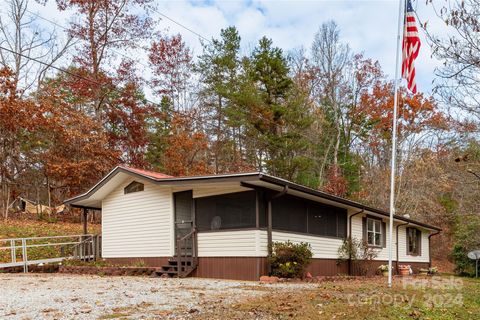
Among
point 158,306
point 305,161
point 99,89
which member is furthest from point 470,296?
point 99,89

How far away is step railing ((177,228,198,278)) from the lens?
12945 millimetres

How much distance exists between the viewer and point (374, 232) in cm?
1875

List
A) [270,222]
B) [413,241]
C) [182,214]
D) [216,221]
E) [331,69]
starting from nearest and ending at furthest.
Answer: [270,222] → [216,221] → [182,214] → [413,241] → [331,69]

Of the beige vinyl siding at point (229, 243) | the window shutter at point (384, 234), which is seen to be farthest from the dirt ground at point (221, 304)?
the window shutter at point (384, 234)

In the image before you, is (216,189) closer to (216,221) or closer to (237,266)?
(216,221)

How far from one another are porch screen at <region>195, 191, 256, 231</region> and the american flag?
482cm

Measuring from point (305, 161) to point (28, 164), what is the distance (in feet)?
49.6

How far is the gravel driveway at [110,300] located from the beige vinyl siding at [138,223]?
3927mm

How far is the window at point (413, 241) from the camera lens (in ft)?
71.7

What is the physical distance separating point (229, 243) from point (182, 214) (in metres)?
2.38

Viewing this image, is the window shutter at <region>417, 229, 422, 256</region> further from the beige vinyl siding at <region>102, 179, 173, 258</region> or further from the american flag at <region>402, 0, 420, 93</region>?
the american flag at <region>402, 0, 420, 93</region>

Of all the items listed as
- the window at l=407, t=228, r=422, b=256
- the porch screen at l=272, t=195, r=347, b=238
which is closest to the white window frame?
the porch screen at l=272, t=195, r=347, b=238

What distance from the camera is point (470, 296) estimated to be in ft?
32.1

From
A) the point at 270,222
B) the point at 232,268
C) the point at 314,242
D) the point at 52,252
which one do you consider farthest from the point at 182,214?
the point at 52,252
